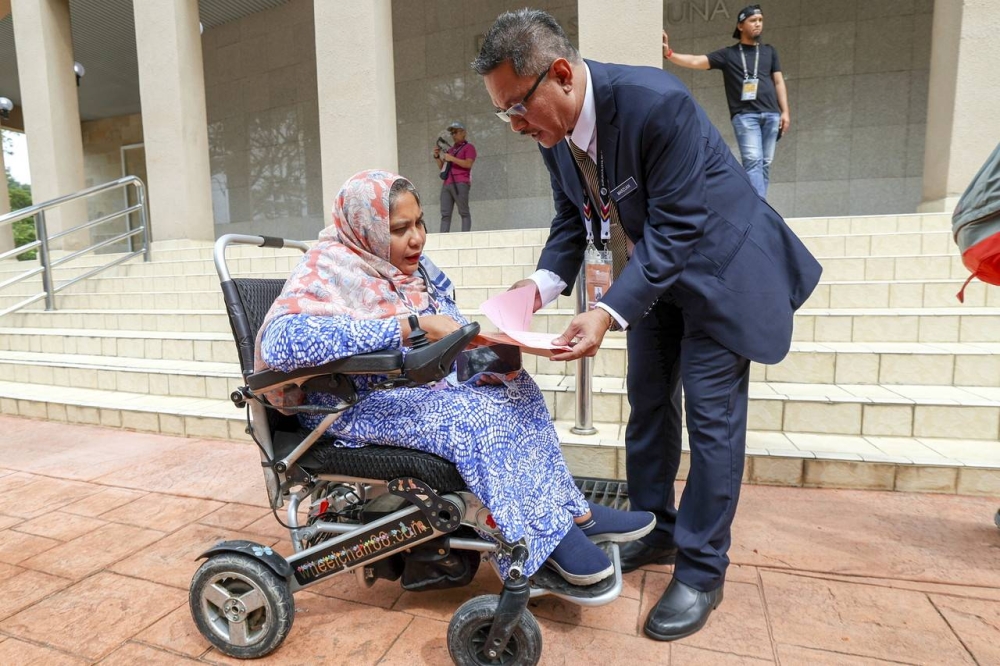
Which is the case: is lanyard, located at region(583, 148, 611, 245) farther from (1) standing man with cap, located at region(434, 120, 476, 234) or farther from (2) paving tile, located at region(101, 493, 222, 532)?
(1) standing man with cap, located at region(434, 120, 476, 234)

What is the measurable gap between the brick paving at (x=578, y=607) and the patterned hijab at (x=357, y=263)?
90 cm

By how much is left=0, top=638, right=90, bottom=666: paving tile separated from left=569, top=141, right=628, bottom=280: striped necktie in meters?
1.95

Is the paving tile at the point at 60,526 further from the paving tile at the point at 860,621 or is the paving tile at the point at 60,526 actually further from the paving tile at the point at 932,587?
the paving tile at the point at 932,587

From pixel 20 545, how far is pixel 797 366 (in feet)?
12.7

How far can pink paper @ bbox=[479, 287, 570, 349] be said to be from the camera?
4.81ft

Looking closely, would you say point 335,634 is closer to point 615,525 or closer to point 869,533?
point 615,525

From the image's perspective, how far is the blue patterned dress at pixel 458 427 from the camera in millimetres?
1414

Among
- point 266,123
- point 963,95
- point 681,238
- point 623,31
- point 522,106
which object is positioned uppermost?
point 266,123

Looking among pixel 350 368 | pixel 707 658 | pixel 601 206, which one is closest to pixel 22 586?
pixel 350 368

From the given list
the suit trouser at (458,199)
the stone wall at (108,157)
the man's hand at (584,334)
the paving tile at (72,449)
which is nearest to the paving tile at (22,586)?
the paving tile at (72,449)

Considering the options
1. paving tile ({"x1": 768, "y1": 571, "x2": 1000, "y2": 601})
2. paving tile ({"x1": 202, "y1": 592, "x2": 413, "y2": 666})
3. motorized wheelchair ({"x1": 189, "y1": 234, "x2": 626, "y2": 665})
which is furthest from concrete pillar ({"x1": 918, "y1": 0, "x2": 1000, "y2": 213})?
paving tile ({"x1": 202, "y1": 592, "x2": 413, "y2": 666})

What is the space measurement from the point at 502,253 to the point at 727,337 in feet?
11.9

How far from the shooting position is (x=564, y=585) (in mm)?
1575

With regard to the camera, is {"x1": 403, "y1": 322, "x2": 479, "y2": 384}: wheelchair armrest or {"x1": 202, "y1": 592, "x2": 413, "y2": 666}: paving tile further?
{"x1": 202, "y1": 592, "x2": 413, "y2": 666}: paving tile
